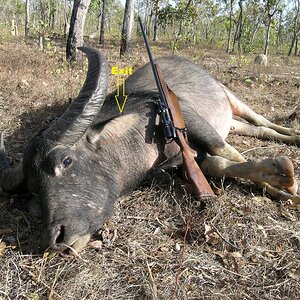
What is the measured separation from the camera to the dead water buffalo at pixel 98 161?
2654 mm

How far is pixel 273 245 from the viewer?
2.75 metres

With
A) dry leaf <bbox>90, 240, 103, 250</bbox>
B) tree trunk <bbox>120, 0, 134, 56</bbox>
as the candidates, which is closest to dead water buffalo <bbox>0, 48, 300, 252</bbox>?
dry leaf <bbox>90, 240, 103, 250</bbox>

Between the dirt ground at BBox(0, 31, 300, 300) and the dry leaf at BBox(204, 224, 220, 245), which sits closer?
the dirt ground at BBox(0, 31, 300, 300)

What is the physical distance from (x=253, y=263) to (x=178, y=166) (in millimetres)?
1266

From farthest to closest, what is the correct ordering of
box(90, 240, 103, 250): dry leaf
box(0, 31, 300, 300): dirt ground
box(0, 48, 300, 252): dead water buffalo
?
box(90, 240, 103, 250): dry leaf
box(0, 48, 300, 252): dead water buffalo
box(0, 31, 300, 300): dirt ground

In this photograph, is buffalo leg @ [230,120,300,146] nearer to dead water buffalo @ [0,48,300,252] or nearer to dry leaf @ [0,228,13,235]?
dead water buffalo @ [0,48,300,252]

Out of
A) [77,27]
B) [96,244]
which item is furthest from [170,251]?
[77,27]

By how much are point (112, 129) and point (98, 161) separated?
0.39m

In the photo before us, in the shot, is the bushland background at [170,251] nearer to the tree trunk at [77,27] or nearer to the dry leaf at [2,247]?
the dry leaf at [2,247]

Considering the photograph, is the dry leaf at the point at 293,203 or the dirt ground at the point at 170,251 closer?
the dirt ground at the point at 170,251

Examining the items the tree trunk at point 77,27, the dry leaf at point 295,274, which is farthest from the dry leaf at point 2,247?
the tree trunk at point 77,27

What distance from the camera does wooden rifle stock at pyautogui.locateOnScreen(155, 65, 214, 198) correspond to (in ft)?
10.4

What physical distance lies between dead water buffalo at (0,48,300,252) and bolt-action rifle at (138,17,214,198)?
166 millimetres

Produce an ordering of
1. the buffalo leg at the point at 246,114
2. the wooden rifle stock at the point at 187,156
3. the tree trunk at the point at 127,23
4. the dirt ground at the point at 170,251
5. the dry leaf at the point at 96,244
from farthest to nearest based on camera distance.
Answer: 1. the tree trunk at the point at 127,23
2. the buffalo leg at the point at 246,114
3. the wooden rifle stock at the point at 187,156
4. the dry leaf at the point at 96,244
5. the dirt ground at the point at 170,251
